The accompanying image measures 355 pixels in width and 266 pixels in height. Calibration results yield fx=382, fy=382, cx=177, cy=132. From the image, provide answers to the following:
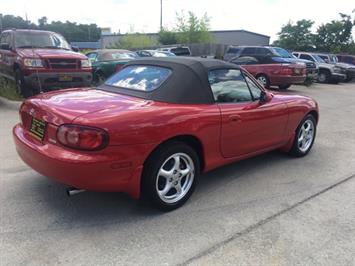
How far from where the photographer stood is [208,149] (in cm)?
407

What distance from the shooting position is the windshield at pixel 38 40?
10.1m

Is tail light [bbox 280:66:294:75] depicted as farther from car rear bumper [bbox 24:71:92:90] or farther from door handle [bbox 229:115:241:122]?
door handle [bbox 229:115:241:122]

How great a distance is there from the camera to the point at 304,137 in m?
5.87

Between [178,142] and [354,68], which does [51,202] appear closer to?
[178,142]

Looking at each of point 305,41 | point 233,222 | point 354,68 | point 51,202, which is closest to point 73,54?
point 51,202

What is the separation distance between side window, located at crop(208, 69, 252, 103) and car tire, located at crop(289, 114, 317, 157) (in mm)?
1418

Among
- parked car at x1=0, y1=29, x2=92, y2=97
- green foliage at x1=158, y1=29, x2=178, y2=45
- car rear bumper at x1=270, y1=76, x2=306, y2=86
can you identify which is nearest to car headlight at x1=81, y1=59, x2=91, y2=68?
parked car at x1=0, y1=29, x2=92, y2=97

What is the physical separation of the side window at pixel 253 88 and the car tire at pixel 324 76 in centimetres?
1809

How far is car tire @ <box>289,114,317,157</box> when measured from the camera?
567 centimetres

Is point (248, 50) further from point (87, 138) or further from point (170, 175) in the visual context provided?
point (87, 138)

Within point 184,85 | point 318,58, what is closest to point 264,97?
point 184,85

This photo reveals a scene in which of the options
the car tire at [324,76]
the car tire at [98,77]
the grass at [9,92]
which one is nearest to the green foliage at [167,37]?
the car tire at [324,76]

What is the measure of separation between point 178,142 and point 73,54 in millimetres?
7127

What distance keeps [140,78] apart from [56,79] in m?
5.66
